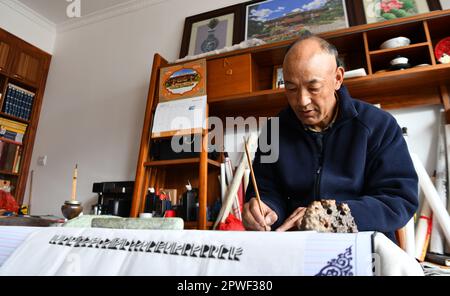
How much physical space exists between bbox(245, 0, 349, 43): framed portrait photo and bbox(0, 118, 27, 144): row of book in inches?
93.3

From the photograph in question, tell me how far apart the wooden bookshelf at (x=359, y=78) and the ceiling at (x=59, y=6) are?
1375mm

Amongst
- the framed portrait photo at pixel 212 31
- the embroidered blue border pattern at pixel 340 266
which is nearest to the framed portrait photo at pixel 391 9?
the framed portrait photo at pixel 212 31

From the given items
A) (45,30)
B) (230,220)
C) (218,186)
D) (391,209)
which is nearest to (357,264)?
(391,209)

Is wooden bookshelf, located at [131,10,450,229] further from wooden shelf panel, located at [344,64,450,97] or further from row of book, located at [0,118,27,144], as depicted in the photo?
row of book, located at [0,118,27,144]

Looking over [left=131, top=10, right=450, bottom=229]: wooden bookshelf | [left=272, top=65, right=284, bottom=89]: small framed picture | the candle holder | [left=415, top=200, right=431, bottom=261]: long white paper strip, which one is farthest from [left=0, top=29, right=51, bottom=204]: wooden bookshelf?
[left=415, top=200, right=431, bottom=261]: long white paper strip

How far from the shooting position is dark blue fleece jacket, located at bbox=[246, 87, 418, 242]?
2.31ft

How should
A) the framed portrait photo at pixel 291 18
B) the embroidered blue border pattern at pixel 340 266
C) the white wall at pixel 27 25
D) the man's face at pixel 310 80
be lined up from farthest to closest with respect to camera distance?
the white wall at pixel 27 25, the framed portrait photo at pixel 291 18, the man's face at pixel 310 80, the embroidered blue border pattern at pixel 340 266

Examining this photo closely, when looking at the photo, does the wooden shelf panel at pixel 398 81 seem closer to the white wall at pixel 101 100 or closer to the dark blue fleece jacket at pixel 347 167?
the dark blue fleece jacket at pixel 347 167

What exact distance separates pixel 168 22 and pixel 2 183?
7.10 ft

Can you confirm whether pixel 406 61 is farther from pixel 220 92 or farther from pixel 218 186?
pixel 218 186

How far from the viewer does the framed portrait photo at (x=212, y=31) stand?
88.3 inches

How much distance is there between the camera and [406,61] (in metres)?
1.44

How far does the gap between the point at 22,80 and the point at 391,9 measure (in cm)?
324

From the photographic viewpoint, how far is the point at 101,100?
8.88 feet
